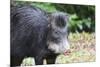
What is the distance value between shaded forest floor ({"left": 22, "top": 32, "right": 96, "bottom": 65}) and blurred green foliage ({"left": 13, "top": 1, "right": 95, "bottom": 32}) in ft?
0.20

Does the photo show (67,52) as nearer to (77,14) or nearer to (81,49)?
(81,49)

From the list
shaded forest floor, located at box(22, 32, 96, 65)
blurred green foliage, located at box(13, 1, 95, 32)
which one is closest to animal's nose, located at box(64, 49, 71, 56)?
shaded forest floor, located at box(22, 32, 96, 65)

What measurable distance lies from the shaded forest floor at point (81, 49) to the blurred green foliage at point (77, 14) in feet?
0.20

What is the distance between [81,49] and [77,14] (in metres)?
0.32

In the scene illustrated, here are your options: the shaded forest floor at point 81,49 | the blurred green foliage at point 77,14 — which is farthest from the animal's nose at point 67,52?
the blurred green foliage at point 77,14

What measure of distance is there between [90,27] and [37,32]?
1.67 ft

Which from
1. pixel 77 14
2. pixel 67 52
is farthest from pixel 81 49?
pixel 77 14

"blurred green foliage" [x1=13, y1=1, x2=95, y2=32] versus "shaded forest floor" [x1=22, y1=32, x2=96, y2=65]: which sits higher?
"blurred green foliage" [x1=13, y1=1, x2=95, y2=32]

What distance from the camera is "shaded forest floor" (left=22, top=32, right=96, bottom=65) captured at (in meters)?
1.67

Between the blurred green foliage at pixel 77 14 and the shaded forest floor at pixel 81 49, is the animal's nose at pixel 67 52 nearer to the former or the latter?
the shaded forest floor at pixel 81 49

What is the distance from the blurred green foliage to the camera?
1.63m

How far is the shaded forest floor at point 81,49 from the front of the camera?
1.67 m

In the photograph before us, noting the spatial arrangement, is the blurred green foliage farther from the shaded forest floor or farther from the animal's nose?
the animal's nose
